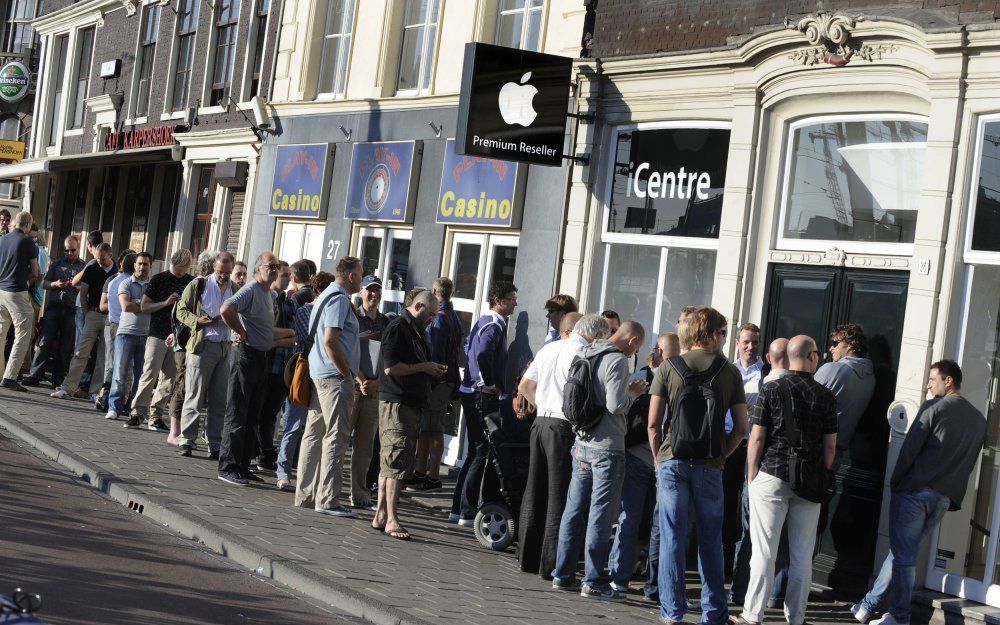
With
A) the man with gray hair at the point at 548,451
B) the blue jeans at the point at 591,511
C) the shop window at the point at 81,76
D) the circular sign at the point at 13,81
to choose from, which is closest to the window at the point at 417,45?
the man with gray hair at the point at 548,451

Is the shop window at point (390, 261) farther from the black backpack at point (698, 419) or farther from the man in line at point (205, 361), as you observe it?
the black backpack at point (698, 419)

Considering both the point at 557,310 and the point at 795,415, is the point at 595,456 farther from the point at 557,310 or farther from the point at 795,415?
the point at 557,310

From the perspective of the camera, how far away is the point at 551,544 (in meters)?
8.98

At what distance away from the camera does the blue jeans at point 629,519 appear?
28.6 ft

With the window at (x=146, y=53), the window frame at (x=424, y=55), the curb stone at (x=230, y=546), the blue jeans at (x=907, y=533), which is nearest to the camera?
the curb stone at (x=230, y=546)

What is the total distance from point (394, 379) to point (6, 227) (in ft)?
34.4

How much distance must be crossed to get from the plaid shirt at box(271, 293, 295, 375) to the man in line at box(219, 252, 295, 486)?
3.13 feet

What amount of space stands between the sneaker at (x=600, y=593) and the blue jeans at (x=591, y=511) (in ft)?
0.08

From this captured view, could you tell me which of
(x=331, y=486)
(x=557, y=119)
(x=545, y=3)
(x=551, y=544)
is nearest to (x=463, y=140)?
(x=557, y=119)

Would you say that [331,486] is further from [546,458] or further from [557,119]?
[557,119]

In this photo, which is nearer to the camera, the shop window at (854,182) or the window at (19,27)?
the shop window at (854,182)

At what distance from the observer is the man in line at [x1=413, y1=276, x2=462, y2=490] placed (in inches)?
462

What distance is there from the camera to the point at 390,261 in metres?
17.2

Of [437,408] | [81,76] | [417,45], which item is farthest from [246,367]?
[81,76]
